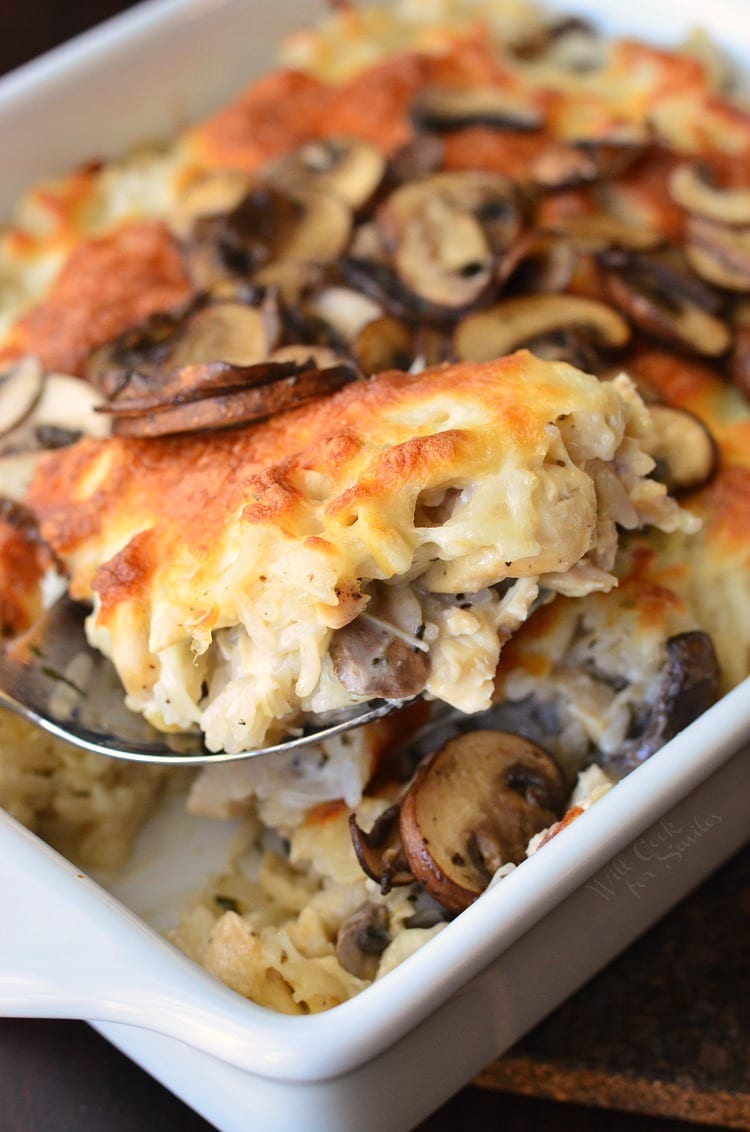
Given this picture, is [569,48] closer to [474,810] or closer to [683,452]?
[683,452]

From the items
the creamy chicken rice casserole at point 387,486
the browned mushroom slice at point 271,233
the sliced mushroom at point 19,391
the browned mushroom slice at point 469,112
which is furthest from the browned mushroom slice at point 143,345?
the browned mushroom slice at point 469,112

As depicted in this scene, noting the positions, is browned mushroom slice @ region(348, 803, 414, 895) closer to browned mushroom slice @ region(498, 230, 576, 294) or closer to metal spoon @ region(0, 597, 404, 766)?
metal spoon @ region(0, 597, 404, 766)


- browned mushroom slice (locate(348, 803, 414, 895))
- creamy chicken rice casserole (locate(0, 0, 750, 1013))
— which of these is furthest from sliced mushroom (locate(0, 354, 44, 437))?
browned mushroom slice (locate(348, 803, 414, 895))

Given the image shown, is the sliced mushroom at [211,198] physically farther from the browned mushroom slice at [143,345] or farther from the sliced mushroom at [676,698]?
the sliced mushroom at [676,698]

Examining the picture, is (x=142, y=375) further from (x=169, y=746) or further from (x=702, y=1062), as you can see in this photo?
(x=702, y=1062)

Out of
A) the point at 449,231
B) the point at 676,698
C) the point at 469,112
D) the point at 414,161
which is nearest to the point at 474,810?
Answer: the point at 676,698

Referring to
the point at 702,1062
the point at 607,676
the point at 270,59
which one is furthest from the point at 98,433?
the point at 270,59
